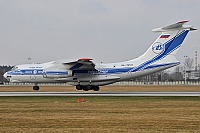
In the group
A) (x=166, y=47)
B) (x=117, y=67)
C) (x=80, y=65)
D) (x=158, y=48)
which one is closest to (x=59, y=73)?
(x=80, y=65)

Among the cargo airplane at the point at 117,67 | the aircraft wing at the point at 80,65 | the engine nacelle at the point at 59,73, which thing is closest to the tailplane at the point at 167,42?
the cargo airplane at the point at 117,67

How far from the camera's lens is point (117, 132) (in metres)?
12.7

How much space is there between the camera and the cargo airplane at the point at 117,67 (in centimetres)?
3931

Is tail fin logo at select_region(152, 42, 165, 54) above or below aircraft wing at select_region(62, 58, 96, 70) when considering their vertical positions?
above

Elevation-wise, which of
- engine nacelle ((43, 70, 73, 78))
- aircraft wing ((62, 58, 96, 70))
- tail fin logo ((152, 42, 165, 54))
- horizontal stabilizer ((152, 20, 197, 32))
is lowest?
engine nacelle ((43, 70, 73, 78))

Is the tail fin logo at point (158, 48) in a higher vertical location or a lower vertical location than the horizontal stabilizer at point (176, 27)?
lower

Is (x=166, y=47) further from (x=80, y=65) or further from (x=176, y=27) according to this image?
(x=80, y=65)

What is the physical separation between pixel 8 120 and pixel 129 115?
5.21m

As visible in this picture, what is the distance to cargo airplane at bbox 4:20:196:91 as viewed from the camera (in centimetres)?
3931

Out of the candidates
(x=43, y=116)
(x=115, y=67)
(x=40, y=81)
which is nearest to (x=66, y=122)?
(x=43, y=116)

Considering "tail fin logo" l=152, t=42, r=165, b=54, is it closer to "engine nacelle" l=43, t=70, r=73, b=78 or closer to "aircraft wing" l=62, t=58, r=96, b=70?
"aircraft wing" l=62, t=58, r=96, b=70

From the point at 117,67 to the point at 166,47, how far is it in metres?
5.33

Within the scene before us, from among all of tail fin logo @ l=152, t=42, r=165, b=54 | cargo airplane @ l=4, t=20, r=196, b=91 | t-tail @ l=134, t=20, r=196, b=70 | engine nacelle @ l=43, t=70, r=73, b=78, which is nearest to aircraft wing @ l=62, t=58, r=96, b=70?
cargo airplane @ l=4, t=20, r=196, b=91

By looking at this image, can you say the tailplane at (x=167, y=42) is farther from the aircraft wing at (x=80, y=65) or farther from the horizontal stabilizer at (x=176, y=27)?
the aircraft wing at (x=80, y=65)
